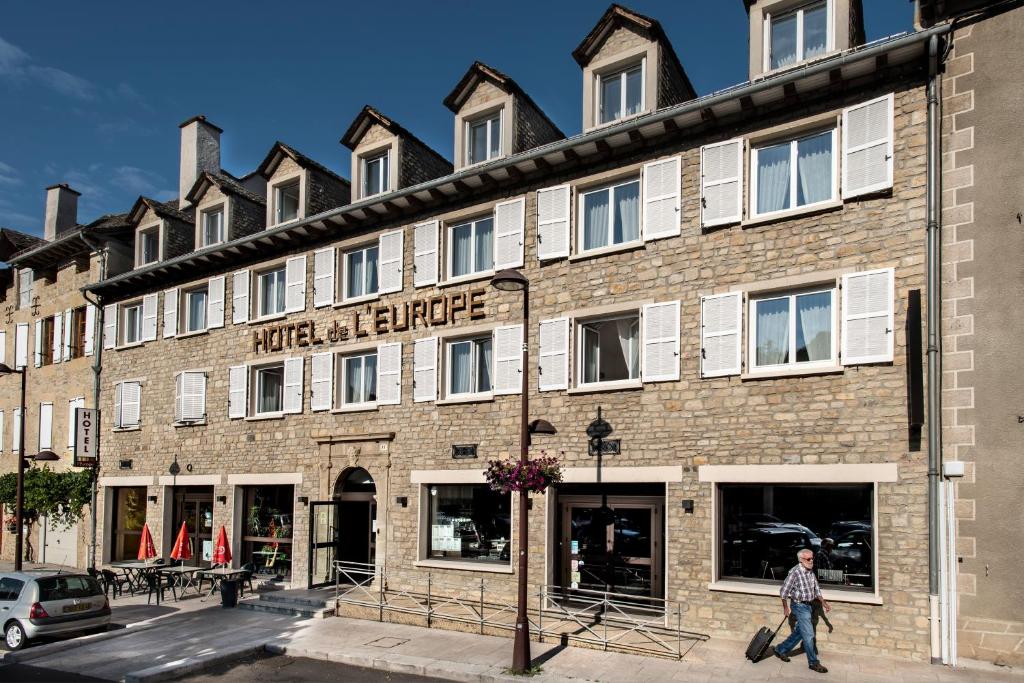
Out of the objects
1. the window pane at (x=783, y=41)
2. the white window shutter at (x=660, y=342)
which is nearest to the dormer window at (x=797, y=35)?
the window pane at (x=783, y=41)

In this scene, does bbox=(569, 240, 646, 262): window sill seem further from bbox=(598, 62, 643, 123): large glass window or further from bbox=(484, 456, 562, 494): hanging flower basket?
bbox=(484, 456, 562, 494): hanging flower basket

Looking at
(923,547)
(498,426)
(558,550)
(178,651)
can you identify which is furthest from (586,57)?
(178,651)

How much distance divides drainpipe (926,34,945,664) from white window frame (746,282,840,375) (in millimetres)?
1282

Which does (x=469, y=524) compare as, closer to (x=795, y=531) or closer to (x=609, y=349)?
(x=609, y=349)

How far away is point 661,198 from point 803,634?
7.28 meters

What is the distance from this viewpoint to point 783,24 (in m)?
13.6

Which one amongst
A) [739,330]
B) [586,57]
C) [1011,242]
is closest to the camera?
[1011,242]

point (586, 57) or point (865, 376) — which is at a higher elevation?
point (586, 57)

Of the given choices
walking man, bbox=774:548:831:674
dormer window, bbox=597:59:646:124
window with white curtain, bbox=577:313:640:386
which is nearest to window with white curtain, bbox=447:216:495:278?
window with white curtain, bbox=577:313:640:386

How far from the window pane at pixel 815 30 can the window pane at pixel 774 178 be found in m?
1.65

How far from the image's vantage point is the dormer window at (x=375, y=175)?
1864 cm

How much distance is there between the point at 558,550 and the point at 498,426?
258cm

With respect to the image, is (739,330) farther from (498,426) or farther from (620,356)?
(498,426)

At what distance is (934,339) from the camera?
11.3 meters
